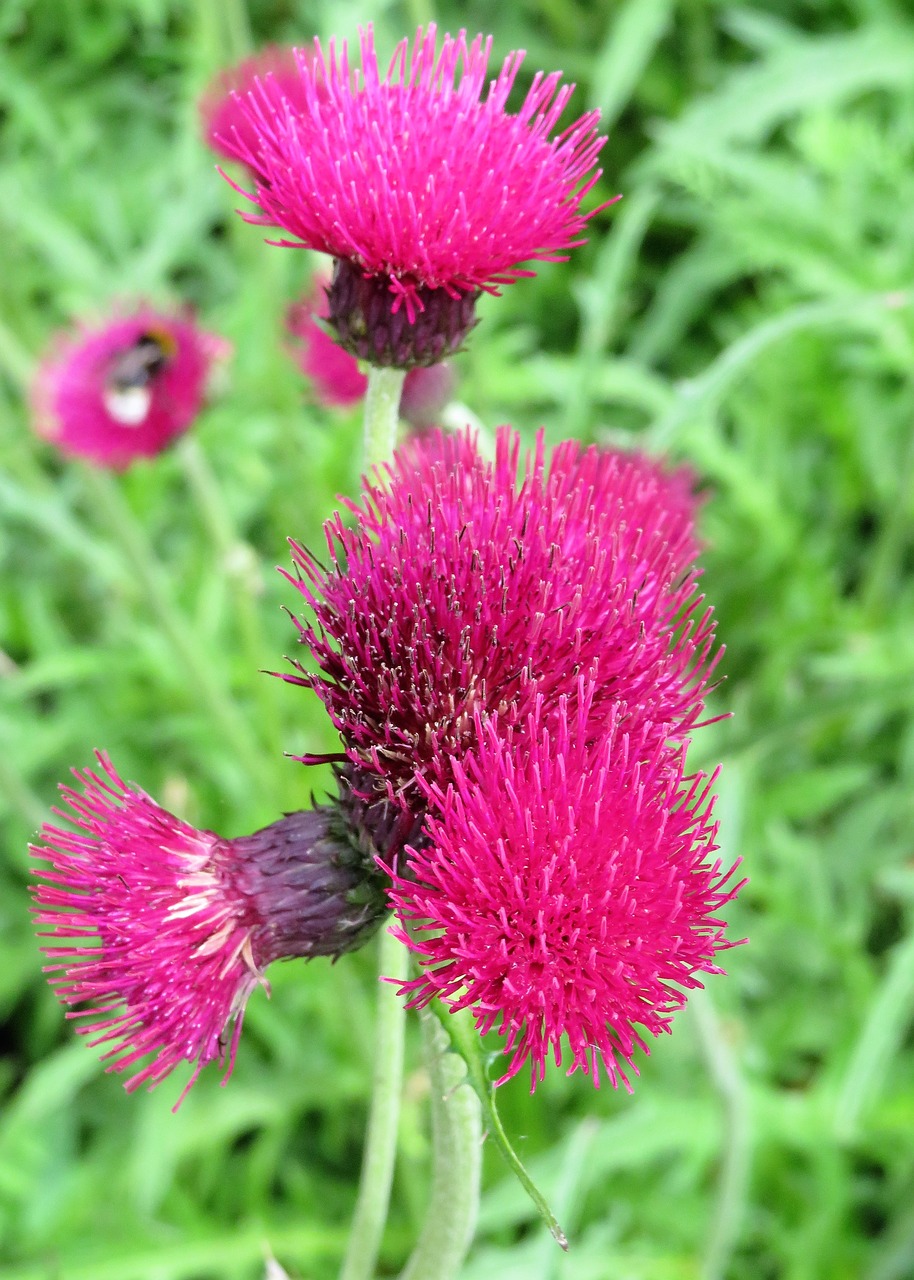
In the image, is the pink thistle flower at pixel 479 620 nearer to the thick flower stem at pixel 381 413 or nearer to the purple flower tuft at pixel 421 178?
the thick flower stem at pixel 381 413

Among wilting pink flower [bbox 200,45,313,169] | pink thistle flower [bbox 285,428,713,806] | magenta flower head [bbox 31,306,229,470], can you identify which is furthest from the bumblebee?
pink thistle flower [bbox 285,428,713,806]

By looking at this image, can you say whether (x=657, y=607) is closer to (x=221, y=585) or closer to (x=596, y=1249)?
(x=596, y=1249)

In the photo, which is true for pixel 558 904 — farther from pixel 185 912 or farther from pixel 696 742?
pixel 696 742

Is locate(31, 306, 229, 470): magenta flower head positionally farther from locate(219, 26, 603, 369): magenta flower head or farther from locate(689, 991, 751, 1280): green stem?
locate(689, 991, 751, 1280): green stem

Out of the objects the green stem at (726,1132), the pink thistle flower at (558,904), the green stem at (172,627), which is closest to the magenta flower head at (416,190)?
the pink thistle flower at (558,904)

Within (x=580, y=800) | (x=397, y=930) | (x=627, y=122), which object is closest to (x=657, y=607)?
(x=580, y=800)

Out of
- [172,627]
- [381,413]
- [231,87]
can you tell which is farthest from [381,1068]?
[231,87]

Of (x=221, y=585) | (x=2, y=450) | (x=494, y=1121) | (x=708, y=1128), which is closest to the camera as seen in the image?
(x=494, y=1121)
